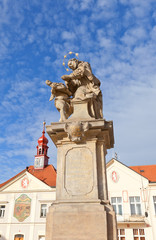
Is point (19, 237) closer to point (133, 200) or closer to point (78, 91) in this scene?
point (133, 200)

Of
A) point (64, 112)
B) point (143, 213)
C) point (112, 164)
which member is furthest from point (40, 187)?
point (64, 112)

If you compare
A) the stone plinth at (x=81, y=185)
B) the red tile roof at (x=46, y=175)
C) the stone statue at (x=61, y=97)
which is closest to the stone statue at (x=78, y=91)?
the stone statue at (x=61, y=97)

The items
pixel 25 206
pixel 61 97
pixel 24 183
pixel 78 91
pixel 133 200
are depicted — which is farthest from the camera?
pixel 24 183

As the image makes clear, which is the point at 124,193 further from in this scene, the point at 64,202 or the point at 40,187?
the point at 64,202

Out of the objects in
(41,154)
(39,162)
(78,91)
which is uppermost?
(41,154)

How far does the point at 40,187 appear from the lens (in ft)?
89.1

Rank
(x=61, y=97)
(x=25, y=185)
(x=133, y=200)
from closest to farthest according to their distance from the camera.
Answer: (x=61, y=97) → (x=133, y=200) → (x=25, y=185)

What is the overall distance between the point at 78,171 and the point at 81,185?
33 cm

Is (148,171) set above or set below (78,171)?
above

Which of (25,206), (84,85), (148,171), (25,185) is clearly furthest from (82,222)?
(25,185)

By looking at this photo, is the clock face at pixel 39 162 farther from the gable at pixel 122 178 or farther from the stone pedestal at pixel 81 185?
the stone pedestal at pixel 81 185

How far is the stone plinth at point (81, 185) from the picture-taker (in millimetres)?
4766

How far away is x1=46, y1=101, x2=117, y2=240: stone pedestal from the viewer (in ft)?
15.6

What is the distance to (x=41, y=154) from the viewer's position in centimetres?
3581
